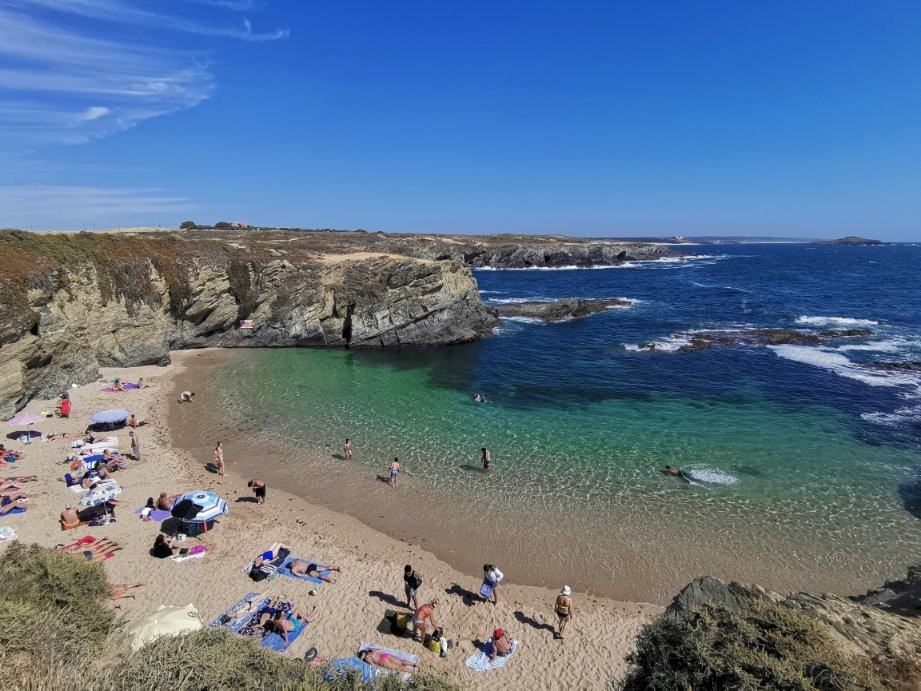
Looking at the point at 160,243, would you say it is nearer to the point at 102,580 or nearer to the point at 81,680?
the point at 102,580

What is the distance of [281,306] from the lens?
132 feet

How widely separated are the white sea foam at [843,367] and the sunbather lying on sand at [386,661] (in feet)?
111

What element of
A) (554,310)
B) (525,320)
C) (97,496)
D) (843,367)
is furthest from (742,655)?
(554,310)

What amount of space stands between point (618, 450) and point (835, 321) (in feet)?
144

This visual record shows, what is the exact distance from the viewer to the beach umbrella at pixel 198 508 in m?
15.0

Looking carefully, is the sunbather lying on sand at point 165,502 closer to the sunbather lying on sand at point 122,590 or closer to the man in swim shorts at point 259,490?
the man in swim shorts at point 259,490

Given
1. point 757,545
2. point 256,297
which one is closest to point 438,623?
point 757,545

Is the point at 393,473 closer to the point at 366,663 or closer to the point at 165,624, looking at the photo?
the point at 366,663

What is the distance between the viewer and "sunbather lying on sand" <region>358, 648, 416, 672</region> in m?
10.1

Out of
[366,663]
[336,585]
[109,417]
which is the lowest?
[336,585]

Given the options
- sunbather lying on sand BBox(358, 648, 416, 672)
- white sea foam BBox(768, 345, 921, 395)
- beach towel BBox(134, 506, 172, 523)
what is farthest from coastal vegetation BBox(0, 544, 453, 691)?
white sea foam BBox(768, 345, 921, 395)

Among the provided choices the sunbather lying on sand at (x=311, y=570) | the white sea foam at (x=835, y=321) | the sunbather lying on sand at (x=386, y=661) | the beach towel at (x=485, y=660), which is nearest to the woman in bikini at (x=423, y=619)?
the sunbather lying on sand at (x=386, y=661)

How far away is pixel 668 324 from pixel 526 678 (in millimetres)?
45187

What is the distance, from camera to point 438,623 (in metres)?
11.8
